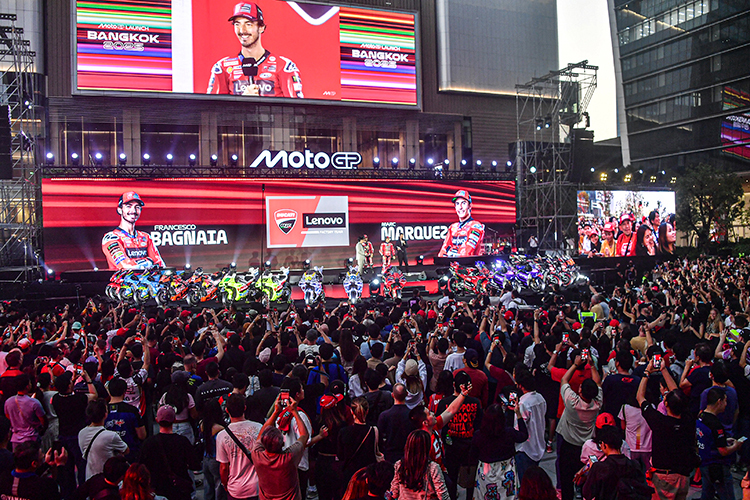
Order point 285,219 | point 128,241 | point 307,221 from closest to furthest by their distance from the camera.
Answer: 1. point 128,241
2. point 285,219
3. point 307,221

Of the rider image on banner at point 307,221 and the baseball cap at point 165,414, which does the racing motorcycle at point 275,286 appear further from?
the baseball cap at point 165,414

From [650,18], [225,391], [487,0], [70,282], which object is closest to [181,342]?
[225,391]

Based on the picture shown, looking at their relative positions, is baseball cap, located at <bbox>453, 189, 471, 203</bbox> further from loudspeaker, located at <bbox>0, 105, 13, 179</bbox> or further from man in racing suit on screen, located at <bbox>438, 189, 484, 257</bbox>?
loudspeaker, located at <bbox>0, 105, 13, 179</bbox>

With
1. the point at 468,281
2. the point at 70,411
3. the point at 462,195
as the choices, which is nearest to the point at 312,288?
the point at 468,281

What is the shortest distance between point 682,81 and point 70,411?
178ft

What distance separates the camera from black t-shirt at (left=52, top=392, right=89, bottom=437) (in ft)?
16.5

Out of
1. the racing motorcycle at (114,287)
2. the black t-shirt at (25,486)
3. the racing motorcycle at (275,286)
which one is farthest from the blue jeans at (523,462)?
the racing motorcycle at (114,287)

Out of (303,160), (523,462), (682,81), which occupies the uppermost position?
(682,81)

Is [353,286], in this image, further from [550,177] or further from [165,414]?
[550,177]

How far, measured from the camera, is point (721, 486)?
4902 millimetres

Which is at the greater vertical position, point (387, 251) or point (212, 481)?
point (387, 251)

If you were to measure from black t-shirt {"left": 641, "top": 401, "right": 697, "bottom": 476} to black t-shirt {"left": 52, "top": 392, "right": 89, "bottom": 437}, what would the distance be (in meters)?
5.18

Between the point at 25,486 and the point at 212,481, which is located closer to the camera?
the point at 25,486

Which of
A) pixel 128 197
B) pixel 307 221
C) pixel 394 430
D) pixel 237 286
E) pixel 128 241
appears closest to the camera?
pixel 394 430
